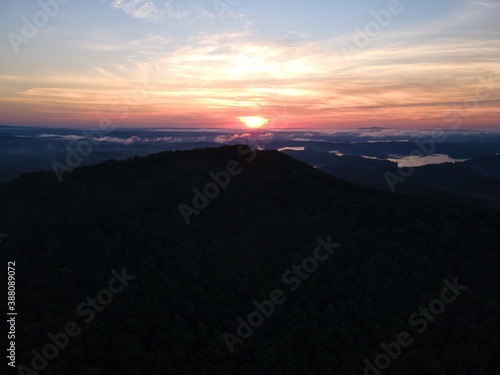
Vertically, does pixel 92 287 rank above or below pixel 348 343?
above

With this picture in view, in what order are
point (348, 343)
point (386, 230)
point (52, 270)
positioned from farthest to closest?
point (386, 230)
point (52, 270)
point (348, 343)

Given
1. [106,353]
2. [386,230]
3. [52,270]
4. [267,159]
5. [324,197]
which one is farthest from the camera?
[267,159]

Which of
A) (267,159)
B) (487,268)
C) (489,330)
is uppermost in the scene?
(267,159)

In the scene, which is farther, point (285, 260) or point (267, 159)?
point (267, 159)

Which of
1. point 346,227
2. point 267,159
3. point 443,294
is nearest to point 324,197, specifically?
point 346,227

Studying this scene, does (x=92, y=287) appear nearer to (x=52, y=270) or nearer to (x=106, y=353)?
(x=52, y=270)

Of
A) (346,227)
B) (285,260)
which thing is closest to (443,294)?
(346,227)

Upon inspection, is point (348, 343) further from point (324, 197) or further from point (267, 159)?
point (267, 159)
